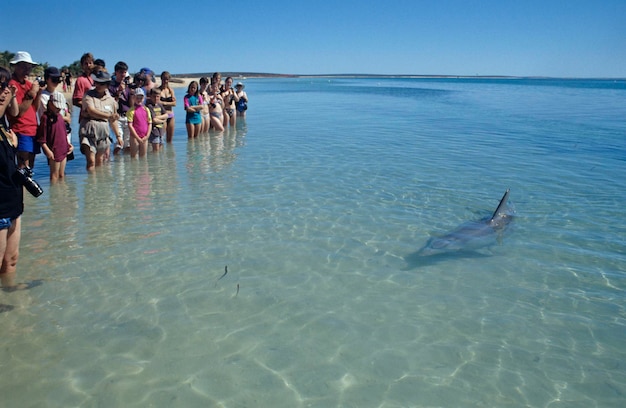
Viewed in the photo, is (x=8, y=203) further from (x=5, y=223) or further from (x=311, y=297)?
(x=311, y=297)

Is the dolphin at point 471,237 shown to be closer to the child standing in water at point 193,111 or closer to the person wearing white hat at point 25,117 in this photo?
the person wearing white hat at point 25,117

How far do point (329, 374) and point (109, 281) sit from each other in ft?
8.94

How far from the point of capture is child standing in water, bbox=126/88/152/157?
33.2ft

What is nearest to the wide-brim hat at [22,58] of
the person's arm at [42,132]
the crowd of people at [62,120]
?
the crowd of people at [62,120]

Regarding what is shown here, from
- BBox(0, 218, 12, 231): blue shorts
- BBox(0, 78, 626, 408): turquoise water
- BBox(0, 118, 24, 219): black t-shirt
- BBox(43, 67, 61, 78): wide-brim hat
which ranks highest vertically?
BBox(43, 67, 61, 78): wide-brim hat

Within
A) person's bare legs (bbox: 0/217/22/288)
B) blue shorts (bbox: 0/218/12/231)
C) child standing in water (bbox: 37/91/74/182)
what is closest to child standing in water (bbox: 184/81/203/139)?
child standing in water (bbox: 37/91/74/182)

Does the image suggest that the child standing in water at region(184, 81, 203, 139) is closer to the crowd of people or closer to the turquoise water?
the crowd of people

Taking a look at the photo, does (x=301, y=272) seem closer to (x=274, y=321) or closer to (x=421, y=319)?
(x=274, y=321)

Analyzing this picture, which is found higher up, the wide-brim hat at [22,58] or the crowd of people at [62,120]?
the wide-brim hat at [22,58]

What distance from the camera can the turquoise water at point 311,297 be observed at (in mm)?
3264

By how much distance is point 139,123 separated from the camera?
412 inches

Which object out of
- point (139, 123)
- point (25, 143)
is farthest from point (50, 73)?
point (139, 123)

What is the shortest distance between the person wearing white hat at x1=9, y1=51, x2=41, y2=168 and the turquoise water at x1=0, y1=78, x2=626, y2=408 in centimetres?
86

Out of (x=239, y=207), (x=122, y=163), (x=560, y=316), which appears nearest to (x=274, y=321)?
(x=560, y=316)
